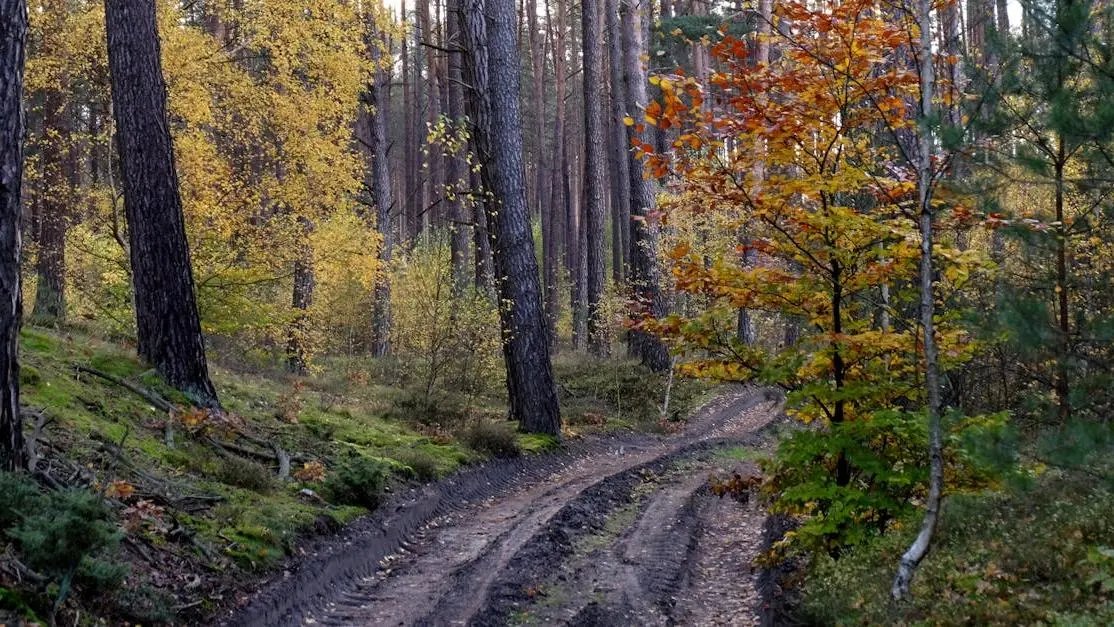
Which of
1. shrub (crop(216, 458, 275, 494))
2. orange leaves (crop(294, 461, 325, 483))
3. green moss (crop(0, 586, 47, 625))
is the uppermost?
green moss (crop(0, 586, 47, 625))

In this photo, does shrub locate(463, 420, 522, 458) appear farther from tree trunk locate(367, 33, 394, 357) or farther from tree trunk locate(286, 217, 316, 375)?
tree trunk locate(367, 33, 394, 357)

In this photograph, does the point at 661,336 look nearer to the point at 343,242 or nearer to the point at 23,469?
the point at 23,469

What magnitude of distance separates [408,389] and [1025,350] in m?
11.0

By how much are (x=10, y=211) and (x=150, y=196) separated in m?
4.25

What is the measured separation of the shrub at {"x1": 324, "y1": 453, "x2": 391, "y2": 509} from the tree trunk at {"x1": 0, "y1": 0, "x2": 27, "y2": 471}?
A: 129 inches

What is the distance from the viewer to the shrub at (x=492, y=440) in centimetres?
1149

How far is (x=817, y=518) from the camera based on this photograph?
619cm

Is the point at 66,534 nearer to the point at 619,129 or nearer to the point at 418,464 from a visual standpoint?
the point at 418,464

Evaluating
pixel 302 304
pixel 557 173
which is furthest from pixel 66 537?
pixel 557 173

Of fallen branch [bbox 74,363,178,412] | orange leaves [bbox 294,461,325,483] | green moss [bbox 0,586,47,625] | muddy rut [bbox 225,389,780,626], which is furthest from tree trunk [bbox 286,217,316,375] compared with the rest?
green moss [bbox 0,586,47,625]

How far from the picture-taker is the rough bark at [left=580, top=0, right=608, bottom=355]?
61.0 feet

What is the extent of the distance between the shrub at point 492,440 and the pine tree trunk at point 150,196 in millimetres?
3522

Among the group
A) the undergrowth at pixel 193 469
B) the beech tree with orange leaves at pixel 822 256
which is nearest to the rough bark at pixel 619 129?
the undergrowth at pixel 193 469

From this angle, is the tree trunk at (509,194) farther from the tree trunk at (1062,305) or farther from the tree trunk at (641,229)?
the tree trunk at (1062,305)
